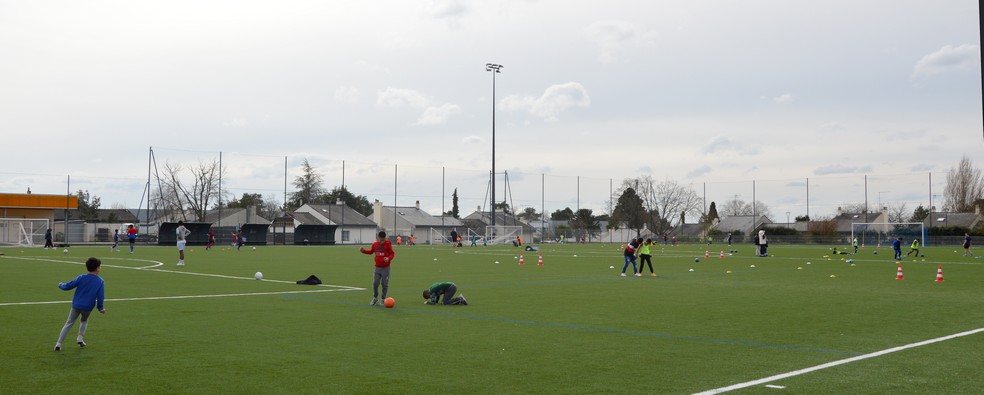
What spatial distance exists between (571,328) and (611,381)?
4644 mm

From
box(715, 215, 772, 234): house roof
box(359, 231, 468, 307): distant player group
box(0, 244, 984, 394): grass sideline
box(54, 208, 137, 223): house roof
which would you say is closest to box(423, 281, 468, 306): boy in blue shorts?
box(359, 231, 468, 307): distant player group

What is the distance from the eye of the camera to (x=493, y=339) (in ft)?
39.5

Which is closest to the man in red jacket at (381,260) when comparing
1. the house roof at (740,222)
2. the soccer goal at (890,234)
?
the soccer goal at (890,234)

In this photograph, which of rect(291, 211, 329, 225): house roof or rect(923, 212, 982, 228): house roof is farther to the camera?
rect(291, 211, 329, 225): house roof

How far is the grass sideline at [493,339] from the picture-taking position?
345 inches

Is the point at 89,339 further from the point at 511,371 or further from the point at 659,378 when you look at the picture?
the point at 659,378

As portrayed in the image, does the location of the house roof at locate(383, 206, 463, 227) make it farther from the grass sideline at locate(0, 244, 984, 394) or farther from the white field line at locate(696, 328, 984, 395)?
the white field line at locate(696, 328, 984, 395)

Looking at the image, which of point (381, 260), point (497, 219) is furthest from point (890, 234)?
point (381, 260)

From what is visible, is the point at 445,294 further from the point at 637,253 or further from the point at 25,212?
the point at 25,212

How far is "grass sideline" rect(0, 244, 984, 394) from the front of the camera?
877 cm

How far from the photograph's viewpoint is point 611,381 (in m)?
8.82

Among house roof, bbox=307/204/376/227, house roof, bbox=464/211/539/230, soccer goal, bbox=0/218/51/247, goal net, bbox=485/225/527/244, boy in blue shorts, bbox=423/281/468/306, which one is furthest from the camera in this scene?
house roof, bbox=464/211/539/230

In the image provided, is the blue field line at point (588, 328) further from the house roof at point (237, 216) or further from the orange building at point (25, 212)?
the house roof at point (237, 216)

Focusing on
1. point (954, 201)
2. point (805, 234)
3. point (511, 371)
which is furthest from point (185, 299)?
point (954, 201)
